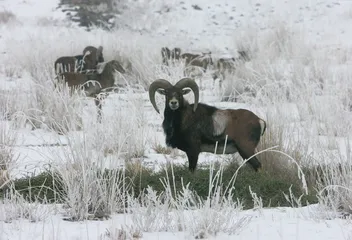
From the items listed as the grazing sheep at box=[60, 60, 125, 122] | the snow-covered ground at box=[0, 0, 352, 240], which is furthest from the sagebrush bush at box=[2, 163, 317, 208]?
the grazing sheep at box=[60, 60, 125, 122]

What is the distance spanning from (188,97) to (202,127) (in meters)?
3.11

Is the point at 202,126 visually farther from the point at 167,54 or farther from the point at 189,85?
the point at 167,54

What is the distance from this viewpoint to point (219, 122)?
7469mm

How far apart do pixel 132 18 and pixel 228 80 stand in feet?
50.8

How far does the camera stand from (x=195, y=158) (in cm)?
748

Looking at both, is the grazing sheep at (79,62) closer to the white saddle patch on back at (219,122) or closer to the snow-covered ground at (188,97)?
the snow-covered ground at (188,97)

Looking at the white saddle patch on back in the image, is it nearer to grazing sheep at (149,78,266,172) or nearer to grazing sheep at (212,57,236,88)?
grazing sheep at (149,78,266,172)

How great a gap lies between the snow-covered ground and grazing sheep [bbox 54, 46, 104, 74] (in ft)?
1.20

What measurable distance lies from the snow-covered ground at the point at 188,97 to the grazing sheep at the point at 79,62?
366 mm

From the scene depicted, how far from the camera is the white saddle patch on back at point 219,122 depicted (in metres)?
7.45

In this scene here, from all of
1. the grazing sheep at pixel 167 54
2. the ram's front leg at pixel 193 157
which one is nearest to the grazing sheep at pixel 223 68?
the grazing sheep at pixel 167 54

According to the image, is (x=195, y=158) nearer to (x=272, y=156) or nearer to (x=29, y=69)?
(x=272, y=156)

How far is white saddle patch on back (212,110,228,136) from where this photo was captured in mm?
7449

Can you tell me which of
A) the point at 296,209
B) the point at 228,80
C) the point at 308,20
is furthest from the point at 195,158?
the point at 308,20
